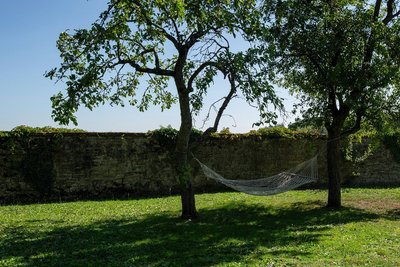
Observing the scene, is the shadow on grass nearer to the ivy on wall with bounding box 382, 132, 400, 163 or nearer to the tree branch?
the tree branch

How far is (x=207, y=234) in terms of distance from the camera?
294 inches

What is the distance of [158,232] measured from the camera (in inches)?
302

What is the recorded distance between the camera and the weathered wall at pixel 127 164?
1244 centimetres

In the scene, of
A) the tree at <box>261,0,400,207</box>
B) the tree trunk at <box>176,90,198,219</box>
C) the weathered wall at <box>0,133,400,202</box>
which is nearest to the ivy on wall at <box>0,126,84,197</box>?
the weathered wall at <box>0,133,400,202</box>

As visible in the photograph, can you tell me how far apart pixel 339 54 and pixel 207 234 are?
4.90m

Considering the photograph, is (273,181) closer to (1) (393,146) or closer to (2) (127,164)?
(2) (127,164)

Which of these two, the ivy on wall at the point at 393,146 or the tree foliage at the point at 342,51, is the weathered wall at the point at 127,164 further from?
the tree foliage at the point at 342,51

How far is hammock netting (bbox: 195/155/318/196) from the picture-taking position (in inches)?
358

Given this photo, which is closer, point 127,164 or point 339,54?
point 339,54

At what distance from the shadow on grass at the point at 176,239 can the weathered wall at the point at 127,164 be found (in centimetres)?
314

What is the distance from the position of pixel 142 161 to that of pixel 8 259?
7.94 meters

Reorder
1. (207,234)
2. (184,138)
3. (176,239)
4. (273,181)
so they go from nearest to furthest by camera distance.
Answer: (176,239)
(207,234)
(184,138)
(273,181)

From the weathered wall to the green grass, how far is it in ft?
3.71

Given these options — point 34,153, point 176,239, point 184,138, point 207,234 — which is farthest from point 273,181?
point 34,153
